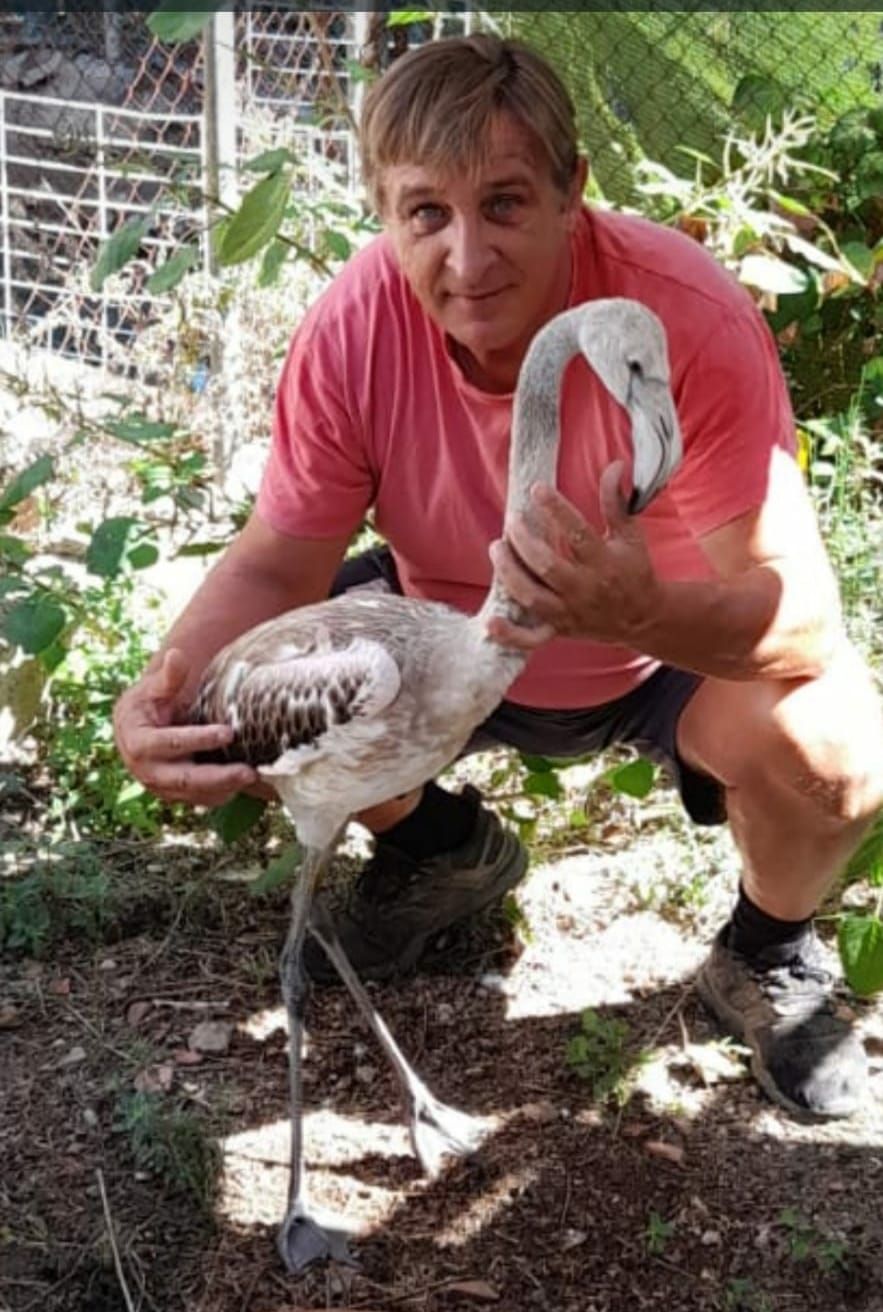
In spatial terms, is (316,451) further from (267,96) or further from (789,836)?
(267,96)

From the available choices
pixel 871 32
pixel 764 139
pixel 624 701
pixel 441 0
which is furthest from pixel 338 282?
pixel 871 32

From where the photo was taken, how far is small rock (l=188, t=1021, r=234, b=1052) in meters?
3.29

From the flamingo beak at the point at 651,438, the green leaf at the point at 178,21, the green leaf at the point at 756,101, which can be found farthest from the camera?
the green leaf at the point at 756,101

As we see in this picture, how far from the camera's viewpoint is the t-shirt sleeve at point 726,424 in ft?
8.70

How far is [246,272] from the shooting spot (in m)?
5.54

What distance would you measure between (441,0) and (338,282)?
4.15 feet

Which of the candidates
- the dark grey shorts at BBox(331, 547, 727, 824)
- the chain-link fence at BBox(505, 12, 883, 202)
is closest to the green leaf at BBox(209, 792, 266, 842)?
the dark grey shorts at BBox(331, 547, 727, 824)

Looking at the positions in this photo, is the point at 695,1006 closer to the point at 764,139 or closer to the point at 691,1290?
the point at 691,1290

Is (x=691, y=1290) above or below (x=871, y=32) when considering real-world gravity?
below

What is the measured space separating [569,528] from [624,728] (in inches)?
44.5

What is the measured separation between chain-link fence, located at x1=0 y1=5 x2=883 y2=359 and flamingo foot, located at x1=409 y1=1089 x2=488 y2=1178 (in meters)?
2.13

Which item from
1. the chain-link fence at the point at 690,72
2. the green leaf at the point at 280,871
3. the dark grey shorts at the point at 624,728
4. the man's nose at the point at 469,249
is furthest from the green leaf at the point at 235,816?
the chain-link fence at the point at 690,72

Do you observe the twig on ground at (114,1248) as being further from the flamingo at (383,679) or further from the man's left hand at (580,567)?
the man's left hand at (580,567)

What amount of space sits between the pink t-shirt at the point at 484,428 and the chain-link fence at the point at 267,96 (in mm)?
1173
